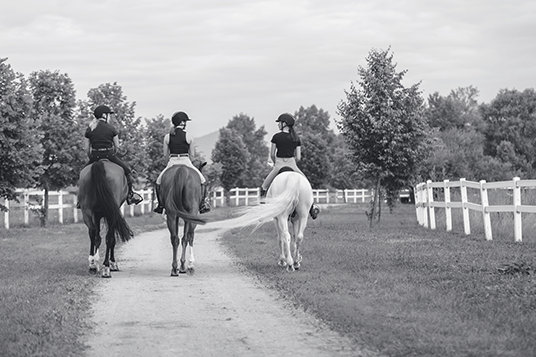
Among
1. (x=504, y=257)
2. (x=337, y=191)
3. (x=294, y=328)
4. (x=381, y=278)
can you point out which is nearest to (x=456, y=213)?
(x=504, y=257)

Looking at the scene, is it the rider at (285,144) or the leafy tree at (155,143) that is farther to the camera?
the leafy tree at (155,143)

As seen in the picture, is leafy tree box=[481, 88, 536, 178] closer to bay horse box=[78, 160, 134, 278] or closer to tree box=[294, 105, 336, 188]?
tree box=[294, 105, 336, 188]

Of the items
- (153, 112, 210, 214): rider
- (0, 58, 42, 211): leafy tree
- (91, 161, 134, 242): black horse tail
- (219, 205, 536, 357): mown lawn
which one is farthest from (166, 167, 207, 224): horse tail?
(0, 58, 42, 211): leafy tree

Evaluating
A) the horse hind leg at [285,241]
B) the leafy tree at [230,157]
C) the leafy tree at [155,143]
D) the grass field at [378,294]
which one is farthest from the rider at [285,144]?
the leafy tree at [230,157]

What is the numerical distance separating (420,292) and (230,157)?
5657 centimetres

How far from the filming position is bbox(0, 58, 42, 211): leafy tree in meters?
24.0

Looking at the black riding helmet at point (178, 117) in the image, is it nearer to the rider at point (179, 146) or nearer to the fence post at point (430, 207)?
the rider at point (179, 146)

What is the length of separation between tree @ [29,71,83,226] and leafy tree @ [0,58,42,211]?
4683mm

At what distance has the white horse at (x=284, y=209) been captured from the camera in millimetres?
13188

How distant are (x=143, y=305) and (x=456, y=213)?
17925mm

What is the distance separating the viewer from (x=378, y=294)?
10.3 metres

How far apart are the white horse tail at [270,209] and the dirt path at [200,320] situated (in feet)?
2.95

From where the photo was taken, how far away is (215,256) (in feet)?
55.3

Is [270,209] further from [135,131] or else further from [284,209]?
[135,131]
